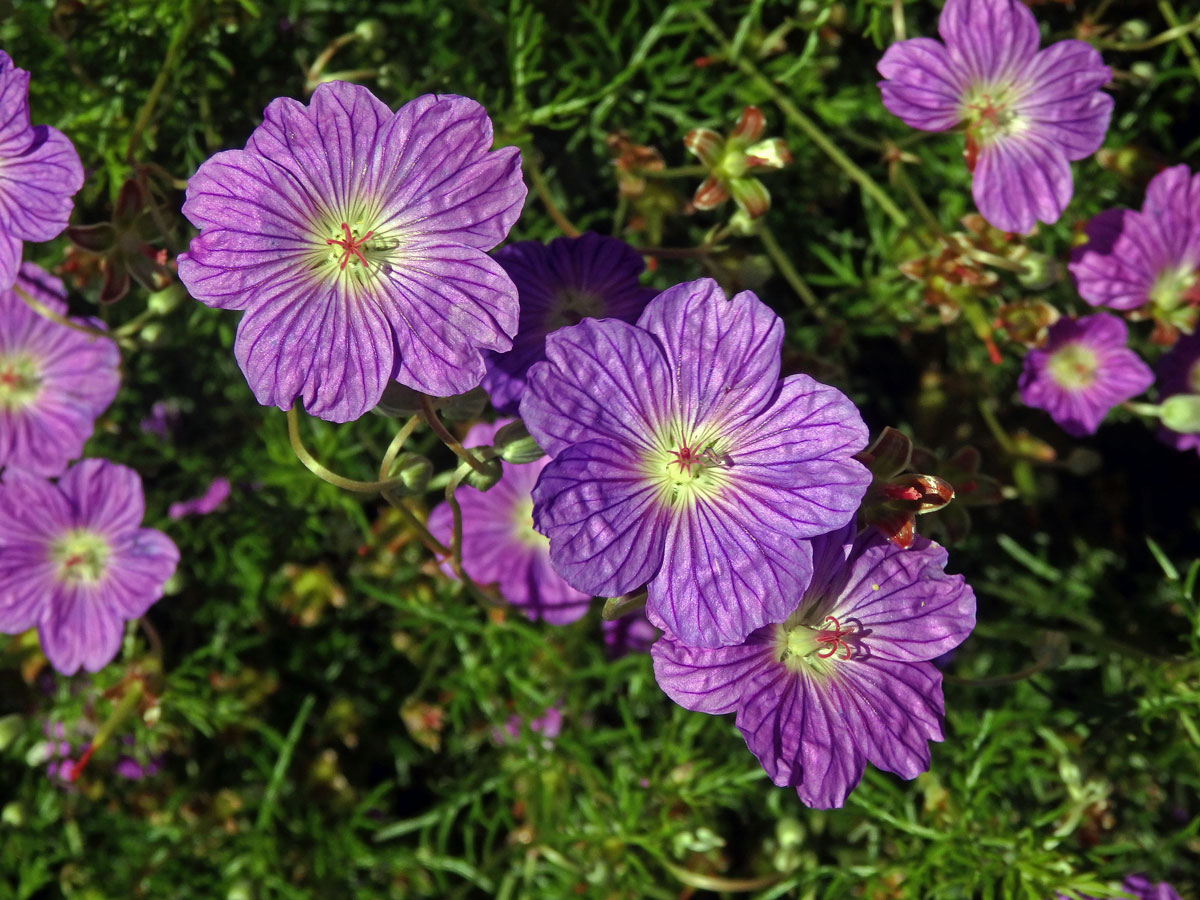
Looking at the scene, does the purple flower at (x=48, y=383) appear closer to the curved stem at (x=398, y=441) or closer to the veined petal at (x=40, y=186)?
the veined petal at (x=40, y=186)

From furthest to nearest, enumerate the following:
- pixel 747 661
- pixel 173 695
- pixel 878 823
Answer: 1. pixel 173 695
2. pixel 878 823
3. pixel 747 661

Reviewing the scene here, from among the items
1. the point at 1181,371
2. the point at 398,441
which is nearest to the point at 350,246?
the point at 398,441

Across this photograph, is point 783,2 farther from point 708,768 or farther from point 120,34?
point 708,768

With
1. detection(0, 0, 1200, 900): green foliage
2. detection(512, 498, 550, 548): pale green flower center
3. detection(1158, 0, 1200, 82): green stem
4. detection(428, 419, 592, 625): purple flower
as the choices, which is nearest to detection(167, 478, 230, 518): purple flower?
detection(0, 0, 1200, 900): green foliage

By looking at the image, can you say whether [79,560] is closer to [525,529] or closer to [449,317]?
[525,529]

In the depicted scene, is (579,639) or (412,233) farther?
(579,639)

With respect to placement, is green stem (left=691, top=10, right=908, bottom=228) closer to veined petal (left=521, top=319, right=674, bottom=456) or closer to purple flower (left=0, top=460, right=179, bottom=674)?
veined petal (left=521, top=319, right=674, bottom=456)

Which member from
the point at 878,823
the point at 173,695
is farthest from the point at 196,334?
the point at 878,823
